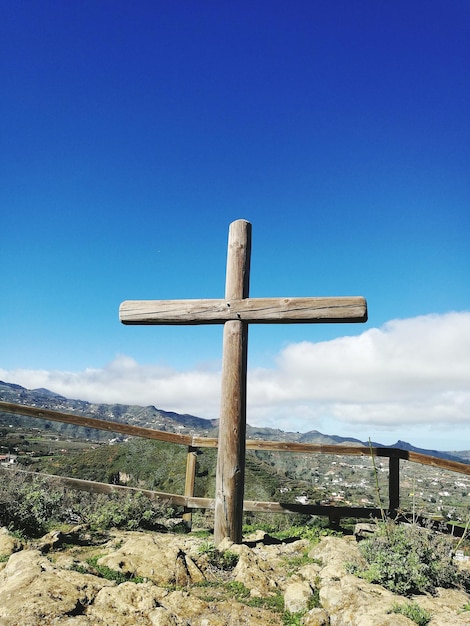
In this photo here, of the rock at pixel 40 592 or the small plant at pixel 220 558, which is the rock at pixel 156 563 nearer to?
the small plant at pixel 220 558

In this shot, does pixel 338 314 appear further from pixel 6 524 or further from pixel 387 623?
pixel 6 524

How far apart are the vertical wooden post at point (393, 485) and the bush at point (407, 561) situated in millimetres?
1796

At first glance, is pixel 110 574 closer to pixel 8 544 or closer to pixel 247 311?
pixel 8 544

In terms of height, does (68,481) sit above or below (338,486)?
above

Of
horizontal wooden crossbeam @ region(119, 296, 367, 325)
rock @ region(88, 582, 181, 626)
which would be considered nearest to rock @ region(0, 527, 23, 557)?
rock @ region(88, 582, 181, 626)

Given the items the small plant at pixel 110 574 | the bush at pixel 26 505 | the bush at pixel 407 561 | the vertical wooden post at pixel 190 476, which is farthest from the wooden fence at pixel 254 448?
the small plant at pixel 110 574

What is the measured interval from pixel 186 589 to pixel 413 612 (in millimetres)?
1754

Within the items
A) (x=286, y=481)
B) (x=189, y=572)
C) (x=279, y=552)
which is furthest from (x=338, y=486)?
(x=189, y=572)

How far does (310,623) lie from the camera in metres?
2.88

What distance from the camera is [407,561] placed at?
12.2ft

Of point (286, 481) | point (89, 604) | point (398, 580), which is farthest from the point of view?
point (286, 481)

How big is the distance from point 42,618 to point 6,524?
272cm

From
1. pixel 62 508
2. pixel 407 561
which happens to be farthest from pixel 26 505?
pixel 407 561

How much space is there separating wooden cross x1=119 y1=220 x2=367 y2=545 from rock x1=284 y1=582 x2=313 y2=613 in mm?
1809
